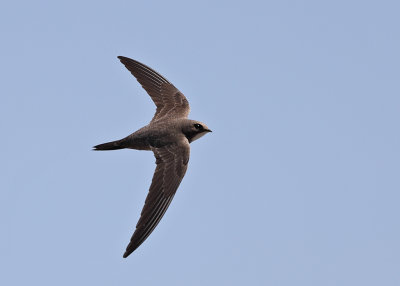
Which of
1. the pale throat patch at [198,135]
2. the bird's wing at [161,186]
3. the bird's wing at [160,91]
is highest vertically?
the bird's wing at [160,91]

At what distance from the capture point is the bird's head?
17.1m

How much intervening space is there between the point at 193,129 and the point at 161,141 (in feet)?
3.32

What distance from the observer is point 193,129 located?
17188 millimetres

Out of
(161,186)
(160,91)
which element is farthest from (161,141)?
(160,91)

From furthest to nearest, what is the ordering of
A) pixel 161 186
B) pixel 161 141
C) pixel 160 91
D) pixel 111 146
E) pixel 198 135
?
1. pixel 160 91
2. pixel 198 135
3. pixel 111 146
4. pixel 161 141
5. pixel 161 186

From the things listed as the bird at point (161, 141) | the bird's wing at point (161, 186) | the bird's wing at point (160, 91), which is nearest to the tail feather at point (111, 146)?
the bird at point (161, 141)

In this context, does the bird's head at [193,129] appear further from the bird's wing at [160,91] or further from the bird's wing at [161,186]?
the bird's wing at [160,91]

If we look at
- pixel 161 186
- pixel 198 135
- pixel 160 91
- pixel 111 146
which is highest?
pixel 160 91

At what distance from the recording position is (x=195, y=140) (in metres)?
17.6

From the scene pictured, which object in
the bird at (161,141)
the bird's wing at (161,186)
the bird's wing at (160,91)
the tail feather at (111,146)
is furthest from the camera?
the bird's wing at (160,91)

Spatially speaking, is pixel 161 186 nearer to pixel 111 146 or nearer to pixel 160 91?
pixel 111 146

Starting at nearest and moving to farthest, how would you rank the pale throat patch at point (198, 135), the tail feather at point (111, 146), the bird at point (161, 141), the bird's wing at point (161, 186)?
the bird's wing at point (161, 186), the bird at point (161, 141), the tail feather at point (111, 146), the pale throat patch at point (198, 135)

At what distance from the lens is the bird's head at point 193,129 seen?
17.1 metres

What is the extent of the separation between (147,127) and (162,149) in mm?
814
